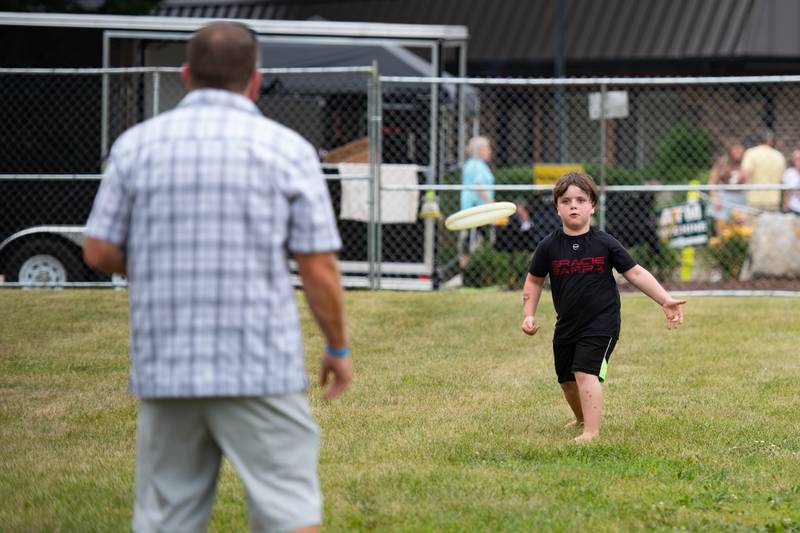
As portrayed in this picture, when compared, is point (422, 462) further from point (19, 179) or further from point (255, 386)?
point (19, 179)

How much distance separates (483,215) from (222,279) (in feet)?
14.9

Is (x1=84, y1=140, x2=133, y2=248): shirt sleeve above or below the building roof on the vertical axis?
below

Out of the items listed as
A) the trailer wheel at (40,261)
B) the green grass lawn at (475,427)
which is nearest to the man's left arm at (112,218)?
the green grass lawn at (475,427)

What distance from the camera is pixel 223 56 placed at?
3121 millimetres

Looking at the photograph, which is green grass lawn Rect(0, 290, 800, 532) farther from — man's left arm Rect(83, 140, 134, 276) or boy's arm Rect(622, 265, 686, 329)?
man's left arm Rect(83, 140, 134, 276)

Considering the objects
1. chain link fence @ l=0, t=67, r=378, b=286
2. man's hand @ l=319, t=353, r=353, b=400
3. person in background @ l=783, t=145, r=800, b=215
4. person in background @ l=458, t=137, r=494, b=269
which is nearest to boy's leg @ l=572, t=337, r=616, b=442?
man's hand @ l=319, t=353, r=353, b=400

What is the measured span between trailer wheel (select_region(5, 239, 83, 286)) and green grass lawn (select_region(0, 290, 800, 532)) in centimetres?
184

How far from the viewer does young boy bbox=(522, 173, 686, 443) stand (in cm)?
596

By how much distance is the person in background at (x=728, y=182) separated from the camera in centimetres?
1478

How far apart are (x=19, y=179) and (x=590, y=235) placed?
7429 millimetres

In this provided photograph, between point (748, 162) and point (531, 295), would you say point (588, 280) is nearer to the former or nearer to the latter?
point (531, 295)

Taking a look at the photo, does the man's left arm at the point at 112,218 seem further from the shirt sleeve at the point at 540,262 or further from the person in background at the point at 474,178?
the person in background at the point at 474,178

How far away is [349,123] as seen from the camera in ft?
43.3

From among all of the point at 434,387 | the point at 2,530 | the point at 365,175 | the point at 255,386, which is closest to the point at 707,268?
the point at 365,175
